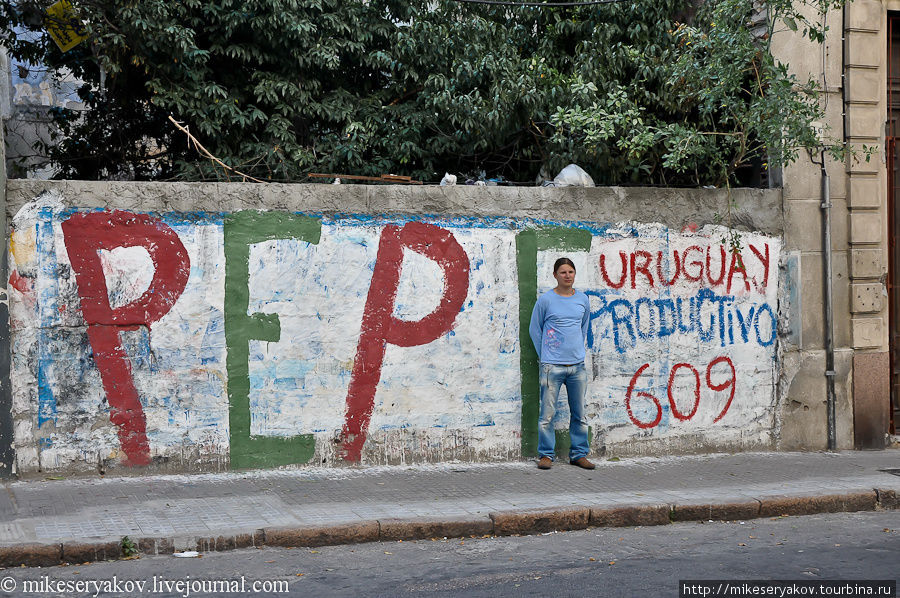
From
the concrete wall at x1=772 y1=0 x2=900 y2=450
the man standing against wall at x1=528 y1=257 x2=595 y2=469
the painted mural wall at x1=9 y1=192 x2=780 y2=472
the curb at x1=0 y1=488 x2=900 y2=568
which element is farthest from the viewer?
the concrete wall at x1=772 y1=0 x2=900 y2=450

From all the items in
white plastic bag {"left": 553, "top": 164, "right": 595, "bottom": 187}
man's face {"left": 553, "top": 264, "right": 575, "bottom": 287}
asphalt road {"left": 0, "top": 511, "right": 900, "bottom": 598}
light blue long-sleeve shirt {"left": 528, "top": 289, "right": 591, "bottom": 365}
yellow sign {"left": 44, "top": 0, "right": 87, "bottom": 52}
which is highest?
yellow sign {"left": 44, "top": 0, "right": 87, "bottom": 52}

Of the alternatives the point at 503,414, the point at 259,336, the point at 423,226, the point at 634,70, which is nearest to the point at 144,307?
the point at 259,336

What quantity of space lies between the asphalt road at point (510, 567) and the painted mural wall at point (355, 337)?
1.88 metres

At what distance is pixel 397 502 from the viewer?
6.50 metres

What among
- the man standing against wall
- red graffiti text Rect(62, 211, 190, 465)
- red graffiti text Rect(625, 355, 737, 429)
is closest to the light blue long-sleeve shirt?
the man standing against wall

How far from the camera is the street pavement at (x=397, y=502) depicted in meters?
5.56

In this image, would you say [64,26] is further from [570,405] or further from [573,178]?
[570,405]

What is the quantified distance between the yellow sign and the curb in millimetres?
5277

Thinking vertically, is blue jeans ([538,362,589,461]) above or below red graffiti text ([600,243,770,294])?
below

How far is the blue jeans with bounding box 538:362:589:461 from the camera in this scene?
25.4 ft

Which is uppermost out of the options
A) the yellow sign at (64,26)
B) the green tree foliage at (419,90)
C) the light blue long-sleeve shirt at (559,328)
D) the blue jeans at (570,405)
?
the yellow sign at (64,26)

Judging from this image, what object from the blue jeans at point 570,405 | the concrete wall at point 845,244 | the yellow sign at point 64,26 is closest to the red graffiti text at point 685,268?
the concrete wall at point 845,244

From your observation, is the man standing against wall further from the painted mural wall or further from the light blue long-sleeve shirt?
the painted mural wall

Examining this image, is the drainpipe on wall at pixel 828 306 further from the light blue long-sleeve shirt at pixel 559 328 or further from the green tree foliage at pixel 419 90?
the light blue long-sleeve shirt at pixel 559 328
